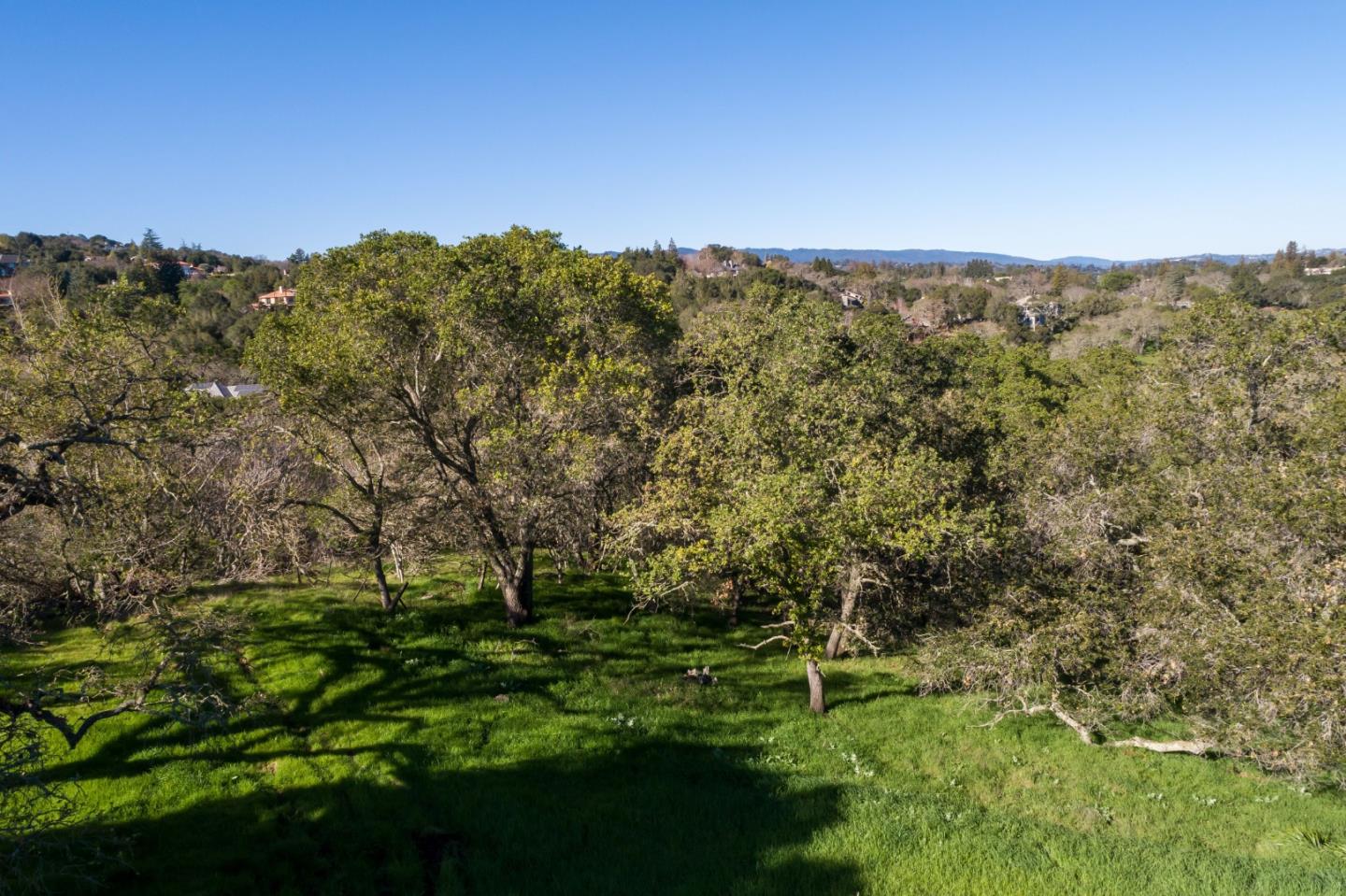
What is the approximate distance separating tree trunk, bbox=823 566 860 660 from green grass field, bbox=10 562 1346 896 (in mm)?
2045

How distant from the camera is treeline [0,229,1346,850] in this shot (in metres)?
13.7

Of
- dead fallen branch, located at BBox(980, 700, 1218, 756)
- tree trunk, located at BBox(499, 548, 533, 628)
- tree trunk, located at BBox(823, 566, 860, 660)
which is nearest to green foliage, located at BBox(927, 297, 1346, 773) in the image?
dead fallen branch, located at BBox(980, 700, 1218, 756)

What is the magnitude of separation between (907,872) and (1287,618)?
9.13m

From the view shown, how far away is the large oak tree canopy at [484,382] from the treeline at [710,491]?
101 mm

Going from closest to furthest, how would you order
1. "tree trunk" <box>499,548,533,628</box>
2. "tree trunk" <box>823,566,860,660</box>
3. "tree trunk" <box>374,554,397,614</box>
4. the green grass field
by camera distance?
the green grass field → "tree trunk" <box>823,566,860,660</box> → "tree trunk" <box>374,554,397,614</box> → "tree trunk" <box>499,548,533,628</box>

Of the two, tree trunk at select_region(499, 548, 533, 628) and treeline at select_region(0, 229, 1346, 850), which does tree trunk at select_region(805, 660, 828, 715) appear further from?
tree trunk at select_region(499, 548, 533, 628)

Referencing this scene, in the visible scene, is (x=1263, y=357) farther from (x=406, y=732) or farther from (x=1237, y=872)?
(x=406, y=732)

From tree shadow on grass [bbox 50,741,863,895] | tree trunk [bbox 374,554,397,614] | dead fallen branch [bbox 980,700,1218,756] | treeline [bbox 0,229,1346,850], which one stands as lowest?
dead fallen branch [bbox 980,700,1218,756]

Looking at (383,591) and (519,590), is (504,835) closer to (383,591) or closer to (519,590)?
(519,590)

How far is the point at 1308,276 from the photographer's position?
480 feet

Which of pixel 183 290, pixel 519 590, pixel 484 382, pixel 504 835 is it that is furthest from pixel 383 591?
pixel 183 290

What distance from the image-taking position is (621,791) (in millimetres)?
12805

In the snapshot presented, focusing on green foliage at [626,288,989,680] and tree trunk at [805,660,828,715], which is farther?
tree trunk at [805,660,828,715]

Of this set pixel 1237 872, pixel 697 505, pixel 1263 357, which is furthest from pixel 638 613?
pixel 1263 357
